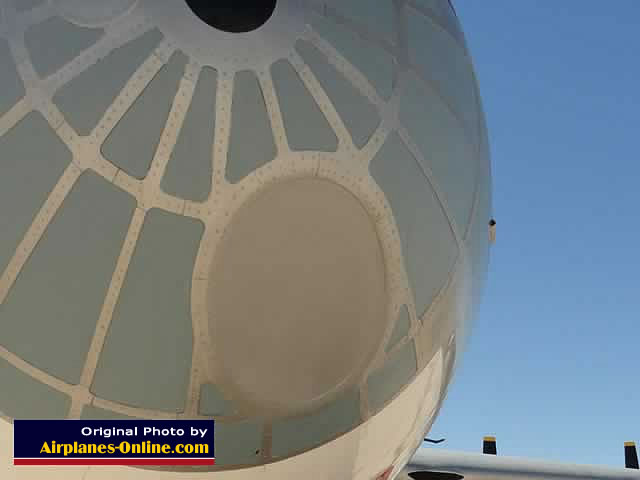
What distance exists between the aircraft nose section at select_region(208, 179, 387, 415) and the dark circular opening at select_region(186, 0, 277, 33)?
850 millimetres

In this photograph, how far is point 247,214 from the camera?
419cm

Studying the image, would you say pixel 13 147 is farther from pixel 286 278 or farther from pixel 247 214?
pixel 286 278

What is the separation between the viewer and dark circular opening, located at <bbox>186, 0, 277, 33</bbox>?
4.17 metres

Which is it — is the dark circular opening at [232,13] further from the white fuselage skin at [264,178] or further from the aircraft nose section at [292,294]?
the aircraft nose section at [292,294]

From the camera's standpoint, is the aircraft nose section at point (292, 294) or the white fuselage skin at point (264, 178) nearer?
the white fuselage skin at point (264, 178)

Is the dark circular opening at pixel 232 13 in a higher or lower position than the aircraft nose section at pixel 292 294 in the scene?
higher

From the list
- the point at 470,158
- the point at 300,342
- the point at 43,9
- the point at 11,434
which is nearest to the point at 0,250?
the point at 11,434

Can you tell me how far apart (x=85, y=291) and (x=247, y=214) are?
0.90 m

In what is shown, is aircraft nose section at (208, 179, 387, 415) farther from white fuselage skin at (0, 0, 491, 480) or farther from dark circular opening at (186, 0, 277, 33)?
dark circular opening at (186, 0, 277, 33)

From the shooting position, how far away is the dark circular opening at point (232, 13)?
417 cm

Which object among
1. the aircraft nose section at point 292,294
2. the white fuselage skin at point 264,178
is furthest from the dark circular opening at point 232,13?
the aircraft nose section at point 292,294

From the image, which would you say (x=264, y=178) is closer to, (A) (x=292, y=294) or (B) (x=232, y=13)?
(A) (x=292, y=294)

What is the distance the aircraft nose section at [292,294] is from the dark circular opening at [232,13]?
2.79ft

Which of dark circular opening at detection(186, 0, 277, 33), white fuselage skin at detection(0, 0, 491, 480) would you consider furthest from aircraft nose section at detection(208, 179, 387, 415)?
dark circular opening at detection(186, 0, 277, 33)
